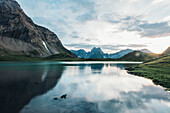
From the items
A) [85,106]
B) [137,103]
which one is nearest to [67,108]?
[85,106]

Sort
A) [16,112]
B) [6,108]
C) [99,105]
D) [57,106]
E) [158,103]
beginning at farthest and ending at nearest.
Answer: [158,103] < [99,105] < [57,106] < [6,108] < [16,112]

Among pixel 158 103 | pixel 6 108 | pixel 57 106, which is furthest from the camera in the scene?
pixel 158 103

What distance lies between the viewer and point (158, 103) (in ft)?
76.2

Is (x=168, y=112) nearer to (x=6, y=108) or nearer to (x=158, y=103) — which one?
(x=158, y=103)

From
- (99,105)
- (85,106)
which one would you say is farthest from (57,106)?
(99,105)

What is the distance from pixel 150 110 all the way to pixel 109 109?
7886mm

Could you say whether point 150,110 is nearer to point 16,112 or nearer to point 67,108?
point 67,108

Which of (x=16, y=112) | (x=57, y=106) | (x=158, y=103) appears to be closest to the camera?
(x=16, y=112)

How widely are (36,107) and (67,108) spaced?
5.89m

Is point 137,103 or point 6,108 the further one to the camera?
point 137,103

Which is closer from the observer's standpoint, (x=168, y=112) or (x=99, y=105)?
(x=168, y=112)

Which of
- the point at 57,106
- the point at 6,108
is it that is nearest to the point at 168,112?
the point at 57,106

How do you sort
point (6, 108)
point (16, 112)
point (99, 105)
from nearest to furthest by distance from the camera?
point (16, 112), point (6, 108), point (99, 105)

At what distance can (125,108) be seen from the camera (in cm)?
2078
